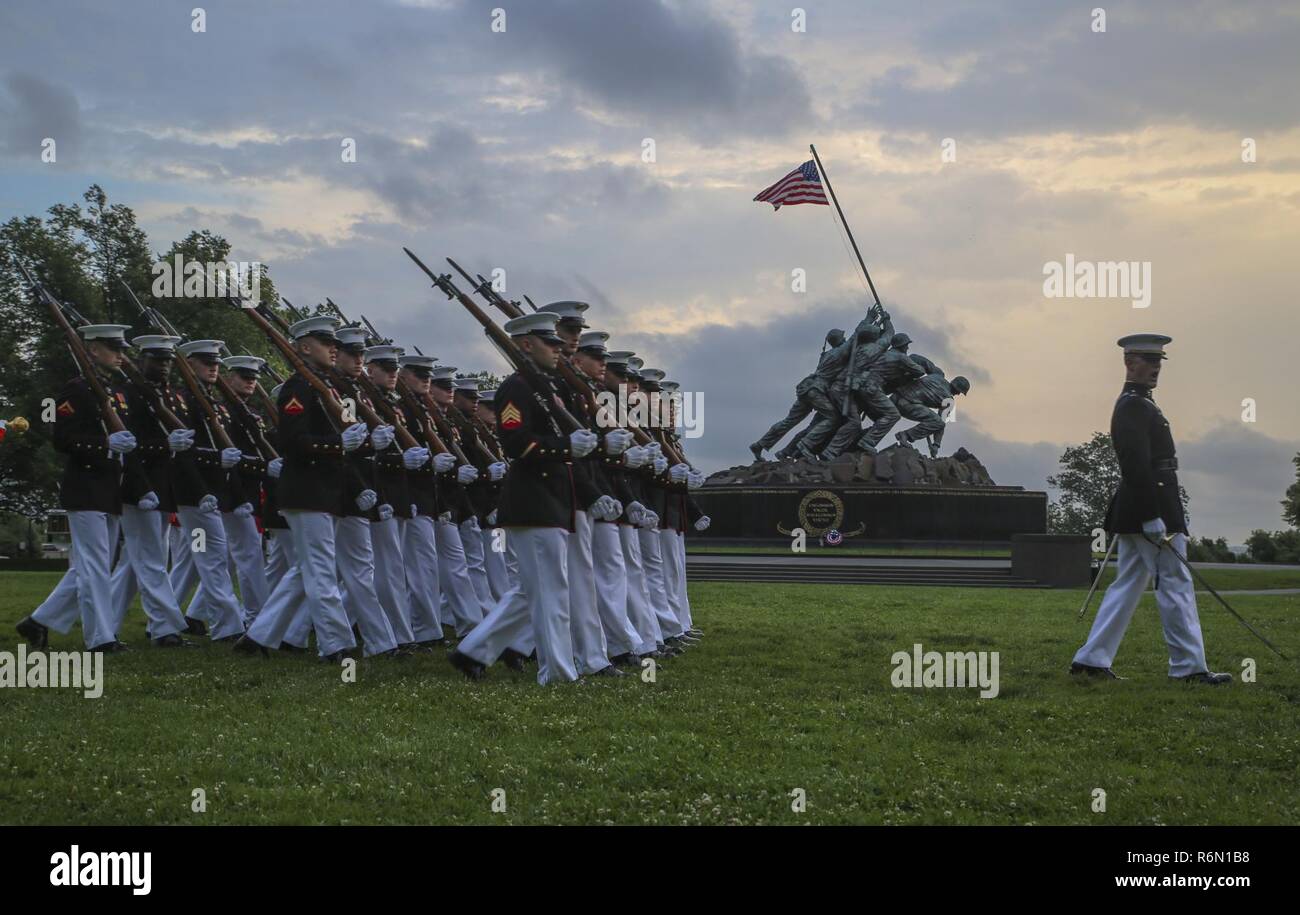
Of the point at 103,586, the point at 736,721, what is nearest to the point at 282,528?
the point at 103,586

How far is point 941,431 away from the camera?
42.7 metres

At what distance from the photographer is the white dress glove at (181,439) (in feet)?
38.5

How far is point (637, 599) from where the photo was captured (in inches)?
447

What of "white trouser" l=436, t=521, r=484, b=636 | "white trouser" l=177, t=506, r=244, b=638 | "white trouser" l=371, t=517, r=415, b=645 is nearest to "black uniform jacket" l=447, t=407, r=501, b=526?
"white trouser" l=436, t=521, r=484, b=636

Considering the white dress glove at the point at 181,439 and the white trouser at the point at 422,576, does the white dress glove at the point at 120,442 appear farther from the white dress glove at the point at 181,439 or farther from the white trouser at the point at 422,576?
the white trouser at the point at 422,576

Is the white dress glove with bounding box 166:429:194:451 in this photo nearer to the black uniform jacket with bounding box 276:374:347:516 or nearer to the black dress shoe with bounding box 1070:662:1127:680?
the black uniform jacket with bounding box 276:374:347:516

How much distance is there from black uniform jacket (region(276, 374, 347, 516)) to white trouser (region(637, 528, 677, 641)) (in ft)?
10.6

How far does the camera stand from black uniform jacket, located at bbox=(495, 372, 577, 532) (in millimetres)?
9492

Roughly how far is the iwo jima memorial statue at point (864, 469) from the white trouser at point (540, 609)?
27.6m

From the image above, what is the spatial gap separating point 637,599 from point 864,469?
2937cm

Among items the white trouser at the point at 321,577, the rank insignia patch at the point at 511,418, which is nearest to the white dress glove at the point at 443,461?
the white trouser at the point at 321,577

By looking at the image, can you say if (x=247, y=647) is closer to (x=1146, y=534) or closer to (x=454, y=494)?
(x=454, y=494)
